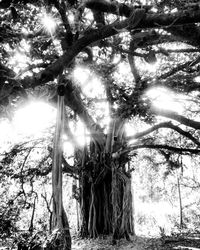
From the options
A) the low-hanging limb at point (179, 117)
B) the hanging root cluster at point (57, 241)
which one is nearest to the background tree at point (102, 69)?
the low-hanging limb at point (179, 117)

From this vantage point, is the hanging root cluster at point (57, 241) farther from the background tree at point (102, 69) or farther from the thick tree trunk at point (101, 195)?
the thick tree trunk at point (101, 195)

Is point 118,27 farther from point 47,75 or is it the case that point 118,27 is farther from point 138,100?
point 138,100

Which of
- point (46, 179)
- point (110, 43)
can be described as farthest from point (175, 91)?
point (46, 179)

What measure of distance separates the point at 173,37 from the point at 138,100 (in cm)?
101

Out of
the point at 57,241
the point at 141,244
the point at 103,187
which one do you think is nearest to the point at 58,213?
the point at 57,241

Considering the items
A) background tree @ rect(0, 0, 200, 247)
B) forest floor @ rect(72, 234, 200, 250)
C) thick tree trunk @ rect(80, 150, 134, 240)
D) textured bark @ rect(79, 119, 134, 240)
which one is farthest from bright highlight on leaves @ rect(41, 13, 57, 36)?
forest floor @ rect(72, 234, 200, 250)

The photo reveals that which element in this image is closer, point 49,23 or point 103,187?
point 49,23

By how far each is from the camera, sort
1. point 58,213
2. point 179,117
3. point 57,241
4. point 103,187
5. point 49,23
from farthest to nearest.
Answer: point 103,187, point 179,117, point 49,23, point 58,213, point 57,241

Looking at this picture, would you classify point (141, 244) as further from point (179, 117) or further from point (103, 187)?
point (179, 117)

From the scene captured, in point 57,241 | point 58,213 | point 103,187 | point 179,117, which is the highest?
point 179,117

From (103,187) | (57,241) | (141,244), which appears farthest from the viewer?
(103,187)

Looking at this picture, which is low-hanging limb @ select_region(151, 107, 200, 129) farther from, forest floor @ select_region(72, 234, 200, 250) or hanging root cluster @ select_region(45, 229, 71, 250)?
hanging root cluster @ select_region(45, 229, 71, 250)

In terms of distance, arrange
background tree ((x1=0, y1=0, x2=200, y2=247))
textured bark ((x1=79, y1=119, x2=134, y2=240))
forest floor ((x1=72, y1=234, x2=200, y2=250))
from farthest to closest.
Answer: textured bark ((x1=79, y1=119, x2=134, y2=240)) < forest floor ((x1=72, y1=234, x2=200, y2=250)) < background tree ((x1=0, y1=0, x2=200, y2=247))

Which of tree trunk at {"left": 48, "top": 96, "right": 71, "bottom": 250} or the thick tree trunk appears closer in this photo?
tree trunk at {"left": 48, "top": 96, "right": 71, "bottom": 250}
